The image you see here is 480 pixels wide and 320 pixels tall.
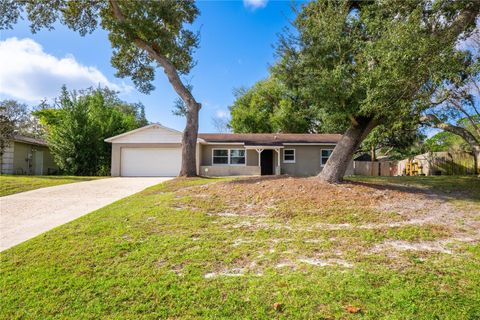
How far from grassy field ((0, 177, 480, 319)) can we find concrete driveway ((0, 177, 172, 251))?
0.72 m

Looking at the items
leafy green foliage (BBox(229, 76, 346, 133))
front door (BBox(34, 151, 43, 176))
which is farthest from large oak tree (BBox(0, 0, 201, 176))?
leafy green foliage (BBox(229, 76, 346, 133))

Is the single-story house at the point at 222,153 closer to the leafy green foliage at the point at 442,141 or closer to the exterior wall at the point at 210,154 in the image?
the exterior wall at the point at 210,154

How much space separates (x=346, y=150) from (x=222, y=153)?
1301cm

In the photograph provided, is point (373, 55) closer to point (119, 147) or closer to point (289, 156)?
point (289, 156)

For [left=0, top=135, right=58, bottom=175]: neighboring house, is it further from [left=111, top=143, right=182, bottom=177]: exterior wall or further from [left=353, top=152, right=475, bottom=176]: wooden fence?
[left=353, top=152, right=475, bottom=176]: wooden fence

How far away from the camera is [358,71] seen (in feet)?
26.4

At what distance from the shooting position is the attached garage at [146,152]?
20094 millimetres

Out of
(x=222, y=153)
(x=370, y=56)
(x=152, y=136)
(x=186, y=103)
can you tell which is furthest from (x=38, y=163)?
(x=370, y=56)

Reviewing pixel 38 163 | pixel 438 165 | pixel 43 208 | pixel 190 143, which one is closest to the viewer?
pixel 43 208

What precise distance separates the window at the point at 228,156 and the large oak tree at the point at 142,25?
20.4 ft

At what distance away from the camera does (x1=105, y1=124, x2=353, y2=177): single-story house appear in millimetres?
20141

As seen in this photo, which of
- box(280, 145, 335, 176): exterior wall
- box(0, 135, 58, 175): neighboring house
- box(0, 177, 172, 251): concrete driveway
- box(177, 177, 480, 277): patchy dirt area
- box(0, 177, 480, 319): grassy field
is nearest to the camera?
box(0, 177, 480, 319): grassy field

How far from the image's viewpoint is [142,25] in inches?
539

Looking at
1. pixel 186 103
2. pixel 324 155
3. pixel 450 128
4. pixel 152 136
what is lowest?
pixel 324 155
